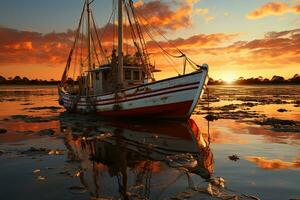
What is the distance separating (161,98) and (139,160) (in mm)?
9674

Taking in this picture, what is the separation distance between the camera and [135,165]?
1005 cm

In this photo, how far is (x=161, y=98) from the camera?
65.8ft

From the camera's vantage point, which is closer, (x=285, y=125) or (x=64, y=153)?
(x=64, y=153)

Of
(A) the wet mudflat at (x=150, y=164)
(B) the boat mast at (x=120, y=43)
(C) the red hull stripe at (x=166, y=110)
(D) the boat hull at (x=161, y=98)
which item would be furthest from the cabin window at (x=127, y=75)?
(A) the wet mudflat at (x=150, y=164)

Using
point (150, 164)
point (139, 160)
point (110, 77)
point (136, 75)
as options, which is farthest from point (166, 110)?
point (150, 164)

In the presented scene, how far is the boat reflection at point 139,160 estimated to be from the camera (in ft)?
25.6

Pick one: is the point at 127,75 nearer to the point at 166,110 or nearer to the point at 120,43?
the point at 120,43

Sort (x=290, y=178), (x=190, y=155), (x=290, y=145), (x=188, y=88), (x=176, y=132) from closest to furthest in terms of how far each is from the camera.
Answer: (x=290, y=178) → (x=190, y=155) → (x=290, y=145) → (x=176, y=132) → (x=188, y=88)

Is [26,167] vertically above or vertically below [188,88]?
below

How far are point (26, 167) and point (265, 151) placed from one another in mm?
8755

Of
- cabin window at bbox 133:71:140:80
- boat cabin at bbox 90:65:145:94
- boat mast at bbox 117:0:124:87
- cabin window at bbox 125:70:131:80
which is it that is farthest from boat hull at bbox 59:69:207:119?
cabin window at bbox 133:71:140:80

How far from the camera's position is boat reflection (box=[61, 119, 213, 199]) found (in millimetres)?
7809

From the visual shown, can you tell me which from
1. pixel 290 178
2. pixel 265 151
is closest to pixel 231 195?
pixel 290 178

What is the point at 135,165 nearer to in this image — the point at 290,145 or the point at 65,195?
the point at 65,195
